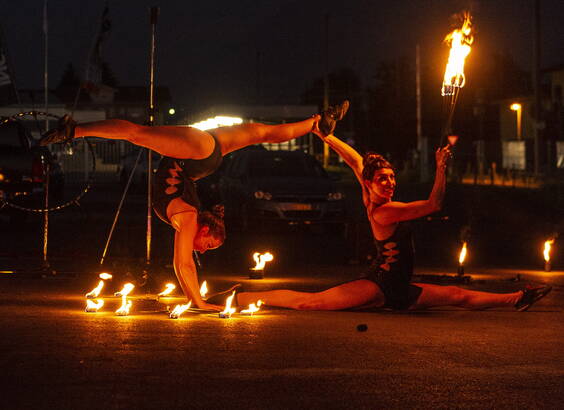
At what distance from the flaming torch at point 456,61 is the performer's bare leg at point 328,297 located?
1612mm

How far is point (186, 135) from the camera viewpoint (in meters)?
11.0

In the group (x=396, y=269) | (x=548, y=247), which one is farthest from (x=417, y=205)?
(x=548, y=247)

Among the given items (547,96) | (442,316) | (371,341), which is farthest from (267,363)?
(547,96)

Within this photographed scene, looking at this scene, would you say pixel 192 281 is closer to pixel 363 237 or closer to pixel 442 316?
pixel 442 316

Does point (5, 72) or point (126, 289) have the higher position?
point (5, 72)

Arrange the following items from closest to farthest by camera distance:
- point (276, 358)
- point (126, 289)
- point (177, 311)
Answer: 1. point (276, 358)
2. point (177, 311)
3. point (126, 289)

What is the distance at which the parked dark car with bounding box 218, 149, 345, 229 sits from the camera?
2417cm

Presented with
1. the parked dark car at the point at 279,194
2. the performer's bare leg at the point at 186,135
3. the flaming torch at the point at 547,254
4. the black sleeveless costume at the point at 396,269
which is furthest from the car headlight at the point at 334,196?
the black sleeveless costume at the point at 396,269

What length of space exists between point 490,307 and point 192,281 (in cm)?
285

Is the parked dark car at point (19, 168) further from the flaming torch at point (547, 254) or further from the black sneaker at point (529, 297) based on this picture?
the black sneaker at point (529, 297)

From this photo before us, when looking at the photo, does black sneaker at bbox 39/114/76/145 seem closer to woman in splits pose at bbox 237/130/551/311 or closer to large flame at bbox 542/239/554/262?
woman in splits pose at bbox 237/130/551/311

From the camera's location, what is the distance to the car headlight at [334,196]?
24625 millimetres

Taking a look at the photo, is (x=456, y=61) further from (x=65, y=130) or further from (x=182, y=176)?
(x=65, y=130)

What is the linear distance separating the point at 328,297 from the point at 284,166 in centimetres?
1549
